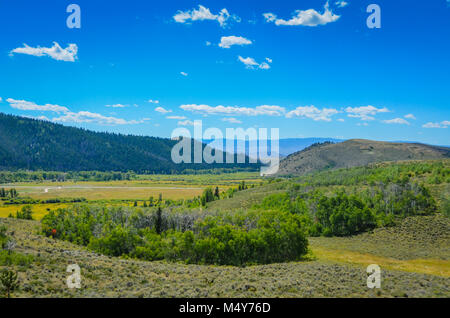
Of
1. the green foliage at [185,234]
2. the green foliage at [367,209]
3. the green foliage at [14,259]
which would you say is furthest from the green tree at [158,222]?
the green foliage at [14,259]

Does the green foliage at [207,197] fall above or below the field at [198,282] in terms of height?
below

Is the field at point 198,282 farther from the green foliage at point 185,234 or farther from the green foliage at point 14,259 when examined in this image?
the green foliage at point 185,234

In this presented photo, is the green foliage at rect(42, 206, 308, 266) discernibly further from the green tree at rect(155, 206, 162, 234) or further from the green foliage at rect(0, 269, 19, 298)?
the green foliage at rect(0, 269, 19, 298)

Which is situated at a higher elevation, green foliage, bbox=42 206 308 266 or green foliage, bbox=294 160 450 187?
green foliage, bbox=294 160 450 187

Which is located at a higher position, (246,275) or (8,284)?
(8,284)

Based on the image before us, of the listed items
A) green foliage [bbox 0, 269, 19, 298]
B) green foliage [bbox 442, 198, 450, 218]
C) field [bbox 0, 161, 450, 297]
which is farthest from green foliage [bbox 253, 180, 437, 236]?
green foliage [bbox 0, 269, 19, 298]

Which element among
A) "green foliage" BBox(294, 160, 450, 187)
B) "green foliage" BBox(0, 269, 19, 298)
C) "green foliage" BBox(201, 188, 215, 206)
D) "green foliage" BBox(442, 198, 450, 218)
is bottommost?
"green foliage" BBox(201, 188, 215, 206)

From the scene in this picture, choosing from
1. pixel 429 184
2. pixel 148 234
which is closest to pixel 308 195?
pixel 429 184

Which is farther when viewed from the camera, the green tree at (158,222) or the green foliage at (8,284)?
the green tree at (158,222)

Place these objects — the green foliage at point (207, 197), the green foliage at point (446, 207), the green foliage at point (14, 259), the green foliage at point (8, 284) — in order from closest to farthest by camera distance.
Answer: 1. the green foliage at point (8, 284)
2. the green foliage at point (14, 259)
3. the green foliage at point (446, 207)
4. the green foliage at point (207, 197)

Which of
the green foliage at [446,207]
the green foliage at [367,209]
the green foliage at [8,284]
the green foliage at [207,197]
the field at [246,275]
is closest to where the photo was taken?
the green foliage at [8,284]

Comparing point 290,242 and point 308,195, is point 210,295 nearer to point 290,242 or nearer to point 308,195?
point 290,242

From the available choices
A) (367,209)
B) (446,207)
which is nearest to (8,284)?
(367,209)

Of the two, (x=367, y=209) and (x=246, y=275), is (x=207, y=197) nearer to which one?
(x=367, y=209)
